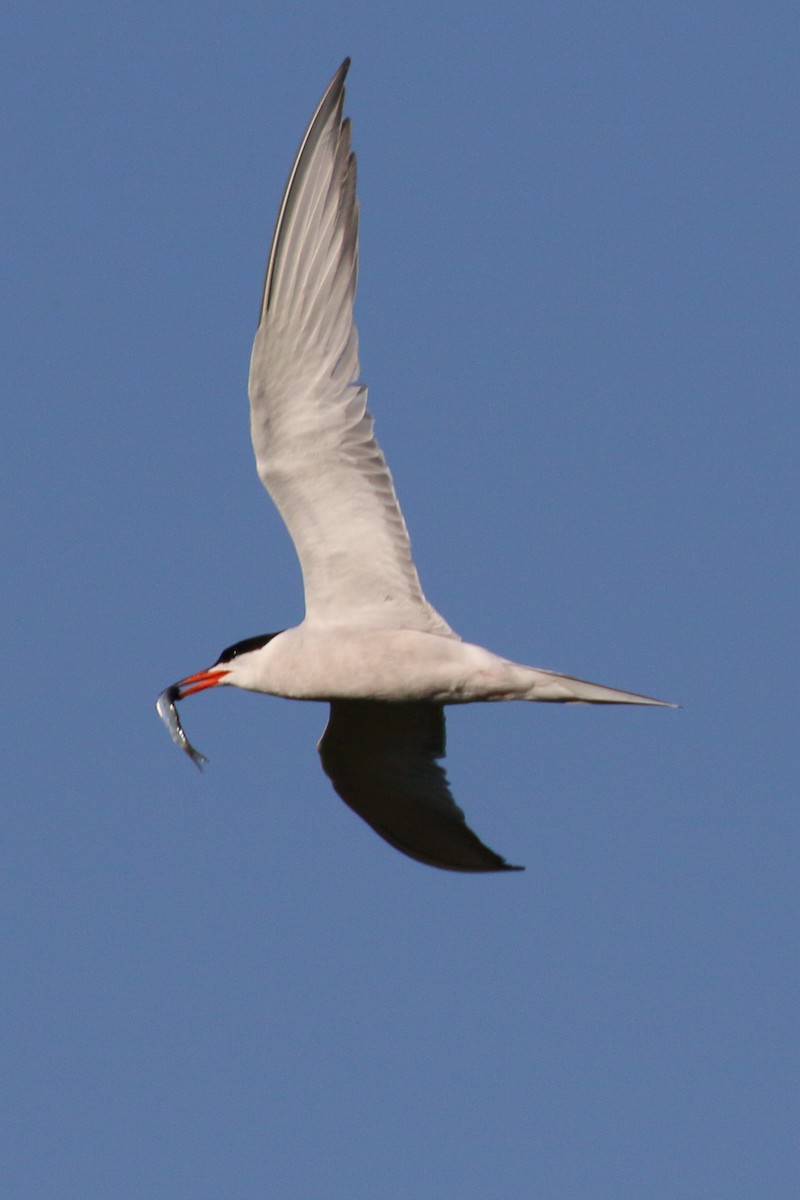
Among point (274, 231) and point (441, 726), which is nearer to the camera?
point (274, 231)

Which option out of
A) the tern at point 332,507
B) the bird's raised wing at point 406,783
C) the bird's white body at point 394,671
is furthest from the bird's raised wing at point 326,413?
the bird's raised wing at point 406,783

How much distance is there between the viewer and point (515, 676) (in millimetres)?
9094

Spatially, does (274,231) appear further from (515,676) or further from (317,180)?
(515,676)

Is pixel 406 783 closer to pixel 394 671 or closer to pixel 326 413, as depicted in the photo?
pixel 394 671

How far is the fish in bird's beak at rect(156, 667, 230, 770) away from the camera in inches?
375

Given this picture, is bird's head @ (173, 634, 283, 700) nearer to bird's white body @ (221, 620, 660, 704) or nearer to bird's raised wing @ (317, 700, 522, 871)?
bird's white body @ (221, 620, 660, 704)

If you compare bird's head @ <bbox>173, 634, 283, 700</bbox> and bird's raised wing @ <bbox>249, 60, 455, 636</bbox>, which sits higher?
bird's raised wing @ <bbox>249, 60, 455, 636</bbox>

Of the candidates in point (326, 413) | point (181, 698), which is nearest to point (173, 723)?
point (181, 698)

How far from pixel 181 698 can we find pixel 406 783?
162cm

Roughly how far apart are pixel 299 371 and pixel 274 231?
707mm

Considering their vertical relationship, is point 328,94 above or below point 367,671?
above

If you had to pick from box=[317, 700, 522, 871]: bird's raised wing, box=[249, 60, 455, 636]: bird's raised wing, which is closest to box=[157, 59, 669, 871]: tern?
box=[249, 60, 455, 636]: bird's raised wing

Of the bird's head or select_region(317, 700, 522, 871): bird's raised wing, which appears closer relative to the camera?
the bird's head

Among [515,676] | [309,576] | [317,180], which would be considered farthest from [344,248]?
[515,676]
